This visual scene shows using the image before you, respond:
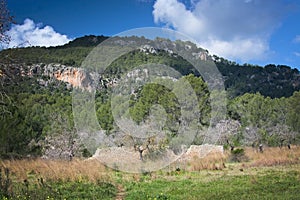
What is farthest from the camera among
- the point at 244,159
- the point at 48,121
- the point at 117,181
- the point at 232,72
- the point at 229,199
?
the point at 232,72

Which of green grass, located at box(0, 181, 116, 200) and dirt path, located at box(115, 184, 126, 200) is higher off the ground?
green grass, located at box(0, 181, 116, 200)

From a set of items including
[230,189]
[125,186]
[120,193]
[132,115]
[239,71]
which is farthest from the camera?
[239,71]

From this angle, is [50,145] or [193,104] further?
[193,104]

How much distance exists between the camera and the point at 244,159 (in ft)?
77.0

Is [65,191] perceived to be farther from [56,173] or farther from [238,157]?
[238,157]

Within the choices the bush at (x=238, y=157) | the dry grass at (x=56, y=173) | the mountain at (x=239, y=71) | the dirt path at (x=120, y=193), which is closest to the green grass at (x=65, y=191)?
the dirt path at (x=120, y=193)

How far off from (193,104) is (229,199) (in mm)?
25770

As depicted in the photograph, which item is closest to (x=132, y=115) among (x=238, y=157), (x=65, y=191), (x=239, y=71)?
(x=238, y=157)

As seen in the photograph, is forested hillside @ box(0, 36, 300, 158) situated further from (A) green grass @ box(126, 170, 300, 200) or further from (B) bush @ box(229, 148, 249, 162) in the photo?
(A) green grass @ box(126, 170, 300, 200)

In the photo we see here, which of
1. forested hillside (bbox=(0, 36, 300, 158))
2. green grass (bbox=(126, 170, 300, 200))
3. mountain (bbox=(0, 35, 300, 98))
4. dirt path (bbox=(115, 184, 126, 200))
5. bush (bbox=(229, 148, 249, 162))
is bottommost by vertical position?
dirt path (bbox=(115, 184, 126, 200))

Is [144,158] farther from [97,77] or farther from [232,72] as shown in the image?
[232,72]

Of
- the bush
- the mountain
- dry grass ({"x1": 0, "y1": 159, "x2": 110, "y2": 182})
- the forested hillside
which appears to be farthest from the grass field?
the mountain

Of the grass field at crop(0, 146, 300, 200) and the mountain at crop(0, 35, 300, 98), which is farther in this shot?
the mountain at crop(0, 35, 300, 98)

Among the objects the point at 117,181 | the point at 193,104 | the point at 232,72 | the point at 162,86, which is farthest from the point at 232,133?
the point at 232,72
